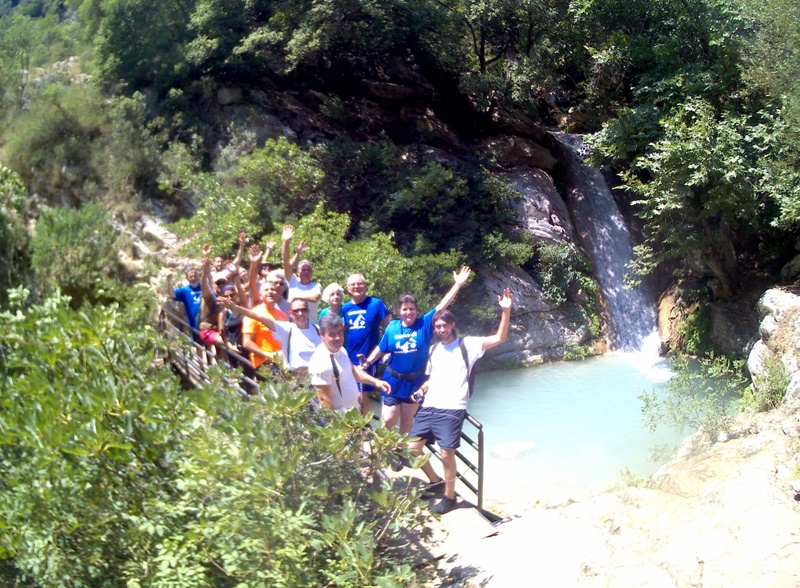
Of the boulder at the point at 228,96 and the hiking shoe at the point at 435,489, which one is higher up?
the boulder at the point at 228,96

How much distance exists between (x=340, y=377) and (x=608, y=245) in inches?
474

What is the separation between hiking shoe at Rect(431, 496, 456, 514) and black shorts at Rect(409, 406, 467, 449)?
0.56 m

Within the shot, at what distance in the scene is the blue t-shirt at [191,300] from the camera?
905 cm

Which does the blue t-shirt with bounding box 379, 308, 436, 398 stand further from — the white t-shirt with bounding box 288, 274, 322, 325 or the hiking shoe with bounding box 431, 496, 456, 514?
the white t-shirt with bounding box 288, 274, 322, 325

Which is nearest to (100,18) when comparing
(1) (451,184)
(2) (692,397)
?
(1) (451,184)

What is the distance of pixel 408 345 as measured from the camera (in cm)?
639

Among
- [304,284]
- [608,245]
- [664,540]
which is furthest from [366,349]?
[608,245]

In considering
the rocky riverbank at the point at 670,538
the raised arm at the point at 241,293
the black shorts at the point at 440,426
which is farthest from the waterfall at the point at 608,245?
the raised arm at the point at 241,293

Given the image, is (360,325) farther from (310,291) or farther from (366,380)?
(366,380)

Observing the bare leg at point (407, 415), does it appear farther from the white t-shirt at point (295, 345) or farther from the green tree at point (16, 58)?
the green tree at point (16, 58)

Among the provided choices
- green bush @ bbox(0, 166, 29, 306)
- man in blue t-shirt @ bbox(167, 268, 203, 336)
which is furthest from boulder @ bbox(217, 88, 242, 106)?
man in blue t-shirt @ bbox(167, 268, 203, 336)

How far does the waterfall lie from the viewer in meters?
15.3

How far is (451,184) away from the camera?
574 inches

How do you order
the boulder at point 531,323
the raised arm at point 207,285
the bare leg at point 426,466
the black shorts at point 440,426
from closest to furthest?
the black shorts at point 440,426 → the bare leg at point 426,466 → the raised arm at point 207,285 → the boulder at point 531,323
